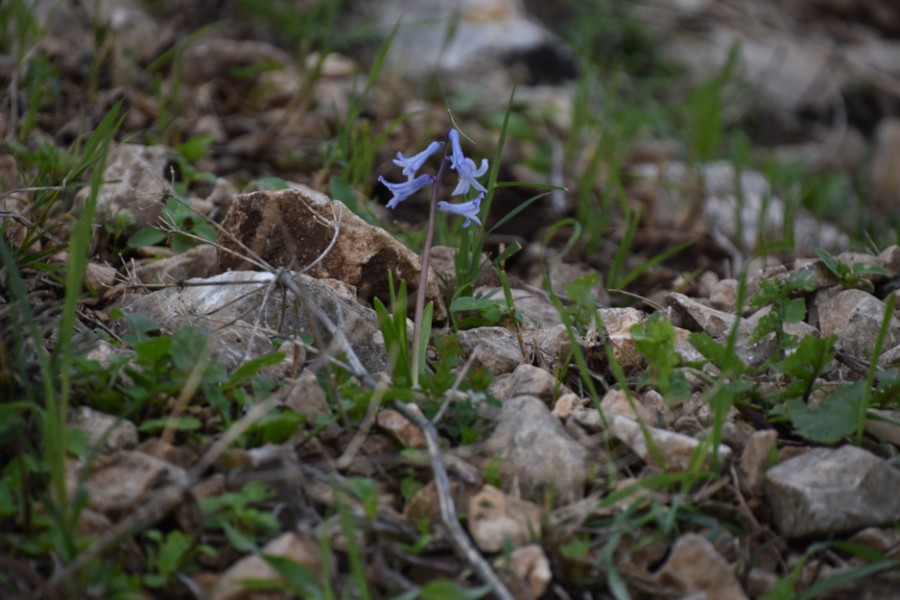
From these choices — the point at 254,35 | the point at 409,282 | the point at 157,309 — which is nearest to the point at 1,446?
the point at 157,309

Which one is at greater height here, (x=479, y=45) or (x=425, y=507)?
(x=425, y=507)

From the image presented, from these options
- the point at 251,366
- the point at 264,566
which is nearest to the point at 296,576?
the point at 264,566

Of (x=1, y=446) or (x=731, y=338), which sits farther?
(x=731, y=338)

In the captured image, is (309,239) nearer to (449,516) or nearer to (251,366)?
(251,366)

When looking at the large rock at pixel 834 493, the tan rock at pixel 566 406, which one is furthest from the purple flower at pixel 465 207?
the large rock at pixel 834 493

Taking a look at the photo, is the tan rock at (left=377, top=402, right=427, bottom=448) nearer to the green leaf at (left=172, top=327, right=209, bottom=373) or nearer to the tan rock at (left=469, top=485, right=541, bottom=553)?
the tan rock at (left=469, top=485, right=541, bottom=553)

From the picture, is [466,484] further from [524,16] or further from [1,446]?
[524,16]
